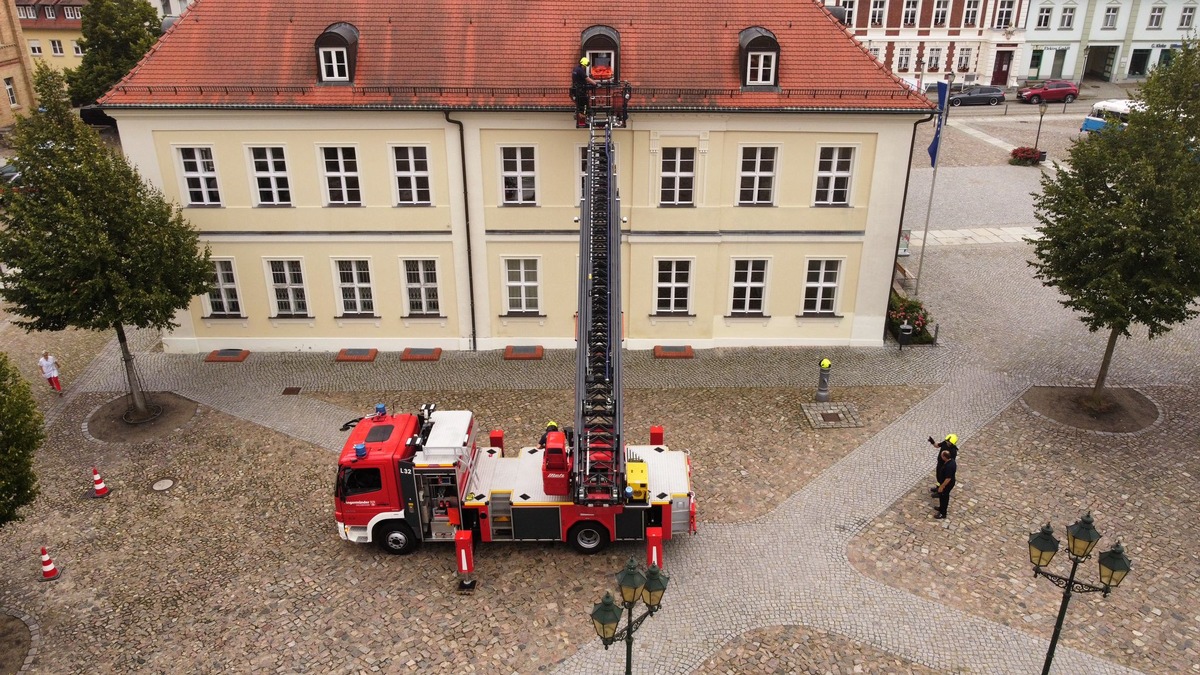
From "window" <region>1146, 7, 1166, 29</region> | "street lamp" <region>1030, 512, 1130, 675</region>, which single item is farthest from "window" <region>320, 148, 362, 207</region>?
"window" <region>1146, 7, 1166, 29</region>

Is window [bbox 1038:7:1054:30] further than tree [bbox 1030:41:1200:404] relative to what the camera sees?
Yes

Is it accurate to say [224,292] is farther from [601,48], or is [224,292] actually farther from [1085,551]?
[1085,551]

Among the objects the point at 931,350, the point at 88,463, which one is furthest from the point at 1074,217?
the point at 88,463

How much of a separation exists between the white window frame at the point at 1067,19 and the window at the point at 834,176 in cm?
4984

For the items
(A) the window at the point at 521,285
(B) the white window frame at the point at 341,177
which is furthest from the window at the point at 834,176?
(B) the white window frame at the point at 341,177

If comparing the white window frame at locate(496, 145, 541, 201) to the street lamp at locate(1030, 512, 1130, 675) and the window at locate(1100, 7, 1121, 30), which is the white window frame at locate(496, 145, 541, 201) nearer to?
the street lamp at locate(1030, 512, 1130, 675)

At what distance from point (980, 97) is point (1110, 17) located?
1419 centimetres

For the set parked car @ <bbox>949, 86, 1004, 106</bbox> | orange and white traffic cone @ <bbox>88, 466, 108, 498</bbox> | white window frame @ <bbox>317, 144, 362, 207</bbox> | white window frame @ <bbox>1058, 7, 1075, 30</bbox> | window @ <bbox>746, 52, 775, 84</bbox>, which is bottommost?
orange and white traffic cone @ <bbox>88, 466, 108, 498</bbox>

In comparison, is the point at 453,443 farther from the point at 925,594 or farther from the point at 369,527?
the point at 925,594

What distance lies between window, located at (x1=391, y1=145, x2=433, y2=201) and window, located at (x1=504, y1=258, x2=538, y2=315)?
298 cm

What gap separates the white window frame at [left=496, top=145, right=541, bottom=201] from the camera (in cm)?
2344

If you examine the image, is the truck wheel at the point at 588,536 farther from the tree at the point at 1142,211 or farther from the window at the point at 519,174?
the tree at the point at 1142,211

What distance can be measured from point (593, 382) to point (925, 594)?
7.16 metres

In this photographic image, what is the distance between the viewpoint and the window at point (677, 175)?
77.1ft
